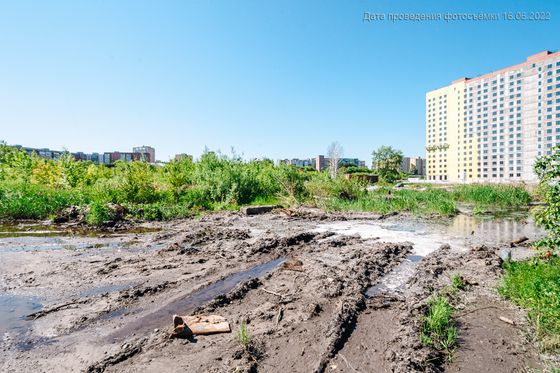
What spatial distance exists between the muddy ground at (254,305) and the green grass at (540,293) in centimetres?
15

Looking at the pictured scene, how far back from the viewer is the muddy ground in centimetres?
309

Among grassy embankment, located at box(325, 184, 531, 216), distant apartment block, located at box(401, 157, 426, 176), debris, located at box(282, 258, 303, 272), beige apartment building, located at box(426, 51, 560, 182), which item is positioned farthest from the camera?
distant apartment block, located at box(401, 157, 426, 176)

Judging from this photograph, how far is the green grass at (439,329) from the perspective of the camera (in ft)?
11.0

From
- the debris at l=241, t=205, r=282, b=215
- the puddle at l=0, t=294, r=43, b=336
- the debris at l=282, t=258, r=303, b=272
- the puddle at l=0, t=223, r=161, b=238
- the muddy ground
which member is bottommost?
the puddle at l=0, t=294, r=43, b=336

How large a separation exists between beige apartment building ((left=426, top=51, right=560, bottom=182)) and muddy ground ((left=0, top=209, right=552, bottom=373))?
44.5 m

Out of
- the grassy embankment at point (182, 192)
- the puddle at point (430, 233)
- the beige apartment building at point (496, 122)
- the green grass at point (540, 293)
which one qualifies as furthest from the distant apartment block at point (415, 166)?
the green grass at point (540, 293)

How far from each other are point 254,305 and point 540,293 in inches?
151

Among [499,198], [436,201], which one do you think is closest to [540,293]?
[436,201]

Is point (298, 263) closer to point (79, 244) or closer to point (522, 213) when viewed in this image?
point (79, 244)

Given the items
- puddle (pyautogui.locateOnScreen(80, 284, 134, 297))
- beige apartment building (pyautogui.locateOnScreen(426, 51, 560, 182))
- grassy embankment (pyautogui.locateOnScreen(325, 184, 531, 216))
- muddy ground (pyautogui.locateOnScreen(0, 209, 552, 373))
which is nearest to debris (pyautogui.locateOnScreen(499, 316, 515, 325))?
muddy ground (pyautogui.locateOnScreen(0, 209, 552, 373))

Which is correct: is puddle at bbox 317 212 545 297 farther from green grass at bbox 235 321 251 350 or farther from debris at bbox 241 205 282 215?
debris at bbox 241 205 282 215

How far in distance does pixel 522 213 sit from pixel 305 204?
1109 cm

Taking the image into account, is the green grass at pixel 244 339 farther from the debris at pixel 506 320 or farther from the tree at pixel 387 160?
the tree at pixel 387 160

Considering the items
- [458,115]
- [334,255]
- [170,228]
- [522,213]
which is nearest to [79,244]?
[170,228]
